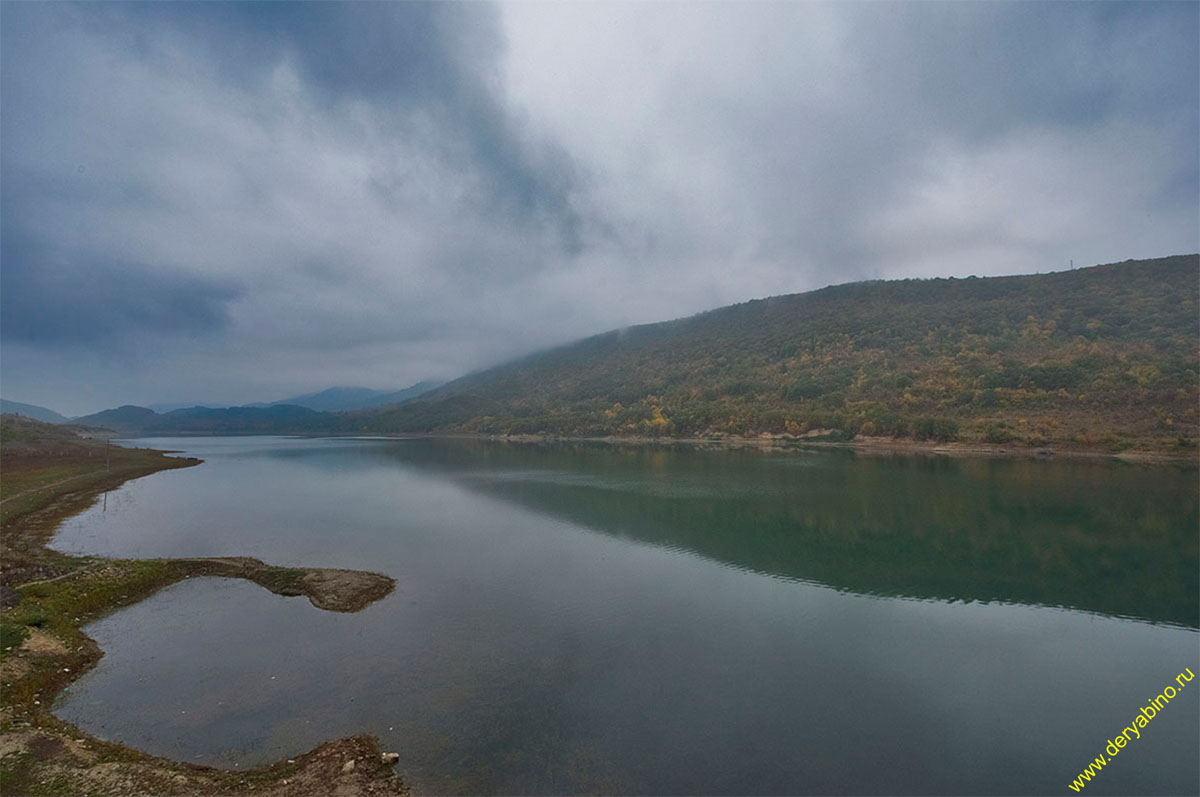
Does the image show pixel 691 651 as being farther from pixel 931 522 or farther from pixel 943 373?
pixel 943 373

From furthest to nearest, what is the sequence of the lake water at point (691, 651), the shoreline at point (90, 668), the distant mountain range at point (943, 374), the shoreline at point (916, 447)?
1. the distant mountain range at point (943, 374)
2. the shoreline at point (916, 447)
3. the lake water at point (691, 651)
4. the shoreline at point (90, 668)

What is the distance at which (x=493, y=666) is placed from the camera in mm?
14484

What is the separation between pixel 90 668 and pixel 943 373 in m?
119

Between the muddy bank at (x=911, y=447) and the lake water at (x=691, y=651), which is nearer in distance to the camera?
the lake water at (x=691, y=651)

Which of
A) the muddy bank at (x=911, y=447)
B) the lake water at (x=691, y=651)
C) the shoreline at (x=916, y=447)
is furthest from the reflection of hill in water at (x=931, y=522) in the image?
the muddy bank at (x=911, y=447)

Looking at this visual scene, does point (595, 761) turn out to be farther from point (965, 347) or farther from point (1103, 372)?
point (965, 347)

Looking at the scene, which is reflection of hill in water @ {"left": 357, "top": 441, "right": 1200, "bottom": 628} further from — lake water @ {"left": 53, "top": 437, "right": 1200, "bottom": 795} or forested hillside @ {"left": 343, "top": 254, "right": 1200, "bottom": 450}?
forested hillside @ {"left": 343, "top": 254, "right": 1200, "bottom": 450}

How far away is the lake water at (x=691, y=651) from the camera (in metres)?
10.6

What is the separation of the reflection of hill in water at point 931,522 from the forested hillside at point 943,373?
2072cm

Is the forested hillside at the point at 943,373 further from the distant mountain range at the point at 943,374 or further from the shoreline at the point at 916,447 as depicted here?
the shoreline at the point at 916,447

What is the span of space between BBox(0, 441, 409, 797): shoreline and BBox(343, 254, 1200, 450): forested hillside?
8355 centimetres

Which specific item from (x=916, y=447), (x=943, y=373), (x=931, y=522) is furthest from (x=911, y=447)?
(x=931, y=522)

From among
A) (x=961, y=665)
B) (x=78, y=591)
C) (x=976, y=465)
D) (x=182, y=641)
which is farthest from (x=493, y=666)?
(x=976, y=465)

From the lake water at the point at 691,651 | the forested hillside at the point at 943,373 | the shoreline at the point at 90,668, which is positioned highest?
the forested hillside at the point at 943,373
